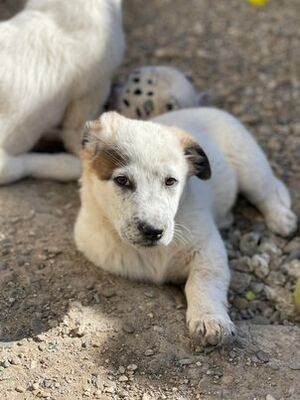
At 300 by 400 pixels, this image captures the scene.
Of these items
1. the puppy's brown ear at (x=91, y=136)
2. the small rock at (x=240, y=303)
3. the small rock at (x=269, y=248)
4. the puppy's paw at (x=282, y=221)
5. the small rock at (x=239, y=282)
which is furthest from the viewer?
the puppy's paw at (x=282, y=221)

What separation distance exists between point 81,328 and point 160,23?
4382 mm

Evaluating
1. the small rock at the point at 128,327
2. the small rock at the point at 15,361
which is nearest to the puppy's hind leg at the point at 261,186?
the small rock at the point at 128,327

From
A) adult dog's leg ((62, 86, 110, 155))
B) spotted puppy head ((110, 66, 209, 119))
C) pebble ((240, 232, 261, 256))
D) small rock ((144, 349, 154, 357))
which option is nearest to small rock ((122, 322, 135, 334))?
small rock ((144, 349, 154, 357))

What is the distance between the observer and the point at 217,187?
4.95 meters

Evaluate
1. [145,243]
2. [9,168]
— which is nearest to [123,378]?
[145,243]

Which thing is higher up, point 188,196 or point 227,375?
point 188,196

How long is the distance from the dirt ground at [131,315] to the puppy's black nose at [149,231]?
0.56 metres

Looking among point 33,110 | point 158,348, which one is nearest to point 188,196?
point 158,348

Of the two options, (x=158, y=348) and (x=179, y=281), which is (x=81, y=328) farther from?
(x=179, y=281)

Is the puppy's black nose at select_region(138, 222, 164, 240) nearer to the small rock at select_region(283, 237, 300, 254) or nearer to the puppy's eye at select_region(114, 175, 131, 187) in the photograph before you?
the puppy's eye at select_region(114, 175, 131, 187)

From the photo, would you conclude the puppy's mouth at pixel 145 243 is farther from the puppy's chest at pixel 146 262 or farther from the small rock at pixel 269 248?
the small rock at pixel 269 248

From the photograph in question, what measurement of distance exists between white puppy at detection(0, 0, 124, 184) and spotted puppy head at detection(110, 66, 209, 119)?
17 centimetres

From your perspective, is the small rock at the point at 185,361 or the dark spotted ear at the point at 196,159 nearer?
the small rock at the point at 185,361

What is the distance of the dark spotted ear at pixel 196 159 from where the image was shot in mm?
4266
